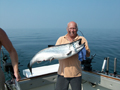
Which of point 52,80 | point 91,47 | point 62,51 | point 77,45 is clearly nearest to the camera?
point 77,45

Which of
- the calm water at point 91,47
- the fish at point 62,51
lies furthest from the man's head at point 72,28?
the calm water at point 91,47

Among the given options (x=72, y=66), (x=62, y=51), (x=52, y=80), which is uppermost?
(x=62, y=51)

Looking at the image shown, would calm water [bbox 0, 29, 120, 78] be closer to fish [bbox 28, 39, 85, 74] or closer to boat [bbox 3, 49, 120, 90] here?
boat [bbox 3, 49, 120, 90]

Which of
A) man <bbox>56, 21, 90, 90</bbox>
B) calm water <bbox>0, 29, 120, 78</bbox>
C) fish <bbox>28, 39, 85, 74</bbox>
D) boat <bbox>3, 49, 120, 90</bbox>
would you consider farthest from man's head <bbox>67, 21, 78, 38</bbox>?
calm water <bbox>0, 29, 120, 78</bbox>

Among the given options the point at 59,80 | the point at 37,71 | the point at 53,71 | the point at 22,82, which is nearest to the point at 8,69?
the point at 22,82

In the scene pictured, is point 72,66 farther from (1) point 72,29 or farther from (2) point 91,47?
(2) point 91,47

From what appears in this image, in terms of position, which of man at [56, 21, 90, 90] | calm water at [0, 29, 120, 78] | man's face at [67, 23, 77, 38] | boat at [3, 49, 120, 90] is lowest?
calm water at [0, 29, 120, 78]

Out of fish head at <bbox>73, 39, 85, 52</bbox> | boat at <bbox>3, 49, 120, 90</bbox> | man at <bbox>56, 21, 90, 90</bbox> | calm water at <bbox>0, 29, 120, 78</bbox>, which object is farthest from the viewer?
calm water at <bbox>0, 29, 120, 78</bbox>

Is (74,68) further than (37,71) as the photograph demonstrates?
No

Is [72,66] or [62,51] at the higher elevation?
[62,51]

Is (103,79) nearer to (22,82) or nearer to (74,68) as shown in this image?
(74,68)

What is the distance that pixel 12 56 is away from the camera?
1605mm

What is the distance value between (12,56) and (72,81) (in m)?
1.44

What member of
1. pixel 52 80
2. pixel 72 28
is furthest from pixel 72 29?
pixel 52 80
